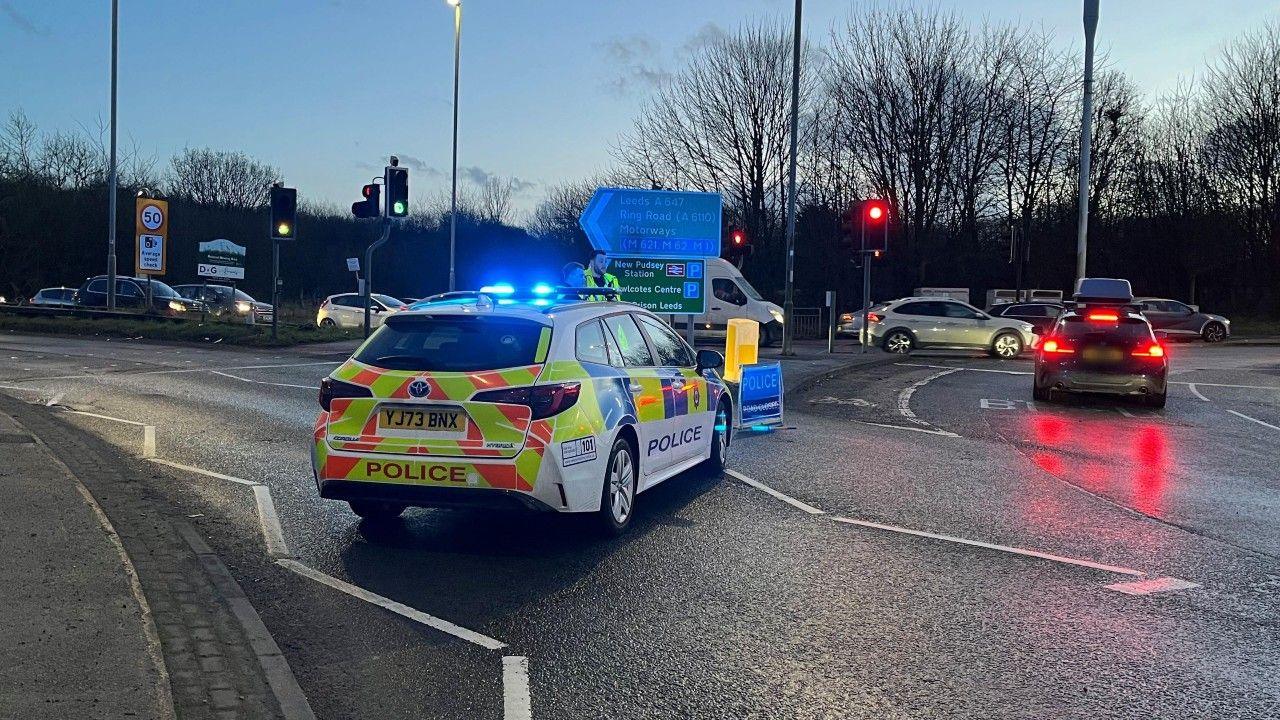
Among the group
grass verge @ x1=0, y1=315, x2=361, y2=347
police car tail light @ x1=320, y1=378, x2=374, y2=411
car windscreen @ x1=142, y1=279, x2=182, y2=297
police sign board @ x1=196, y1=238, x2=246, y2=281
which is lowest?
grass verge @ x1=0, y1=315, x2=361, y2=347

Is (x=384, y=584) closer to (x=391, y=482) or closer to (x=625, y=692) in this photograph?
(x=391, y=482)

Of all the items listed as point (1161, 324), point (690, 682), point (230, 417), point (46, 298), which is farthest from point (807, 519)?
point (46, 298)

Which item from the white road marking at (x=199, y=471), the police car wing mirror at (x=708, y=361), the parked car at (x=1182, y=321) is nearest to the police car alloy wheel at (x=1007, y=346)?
the parked car at (x=1182, y=321)

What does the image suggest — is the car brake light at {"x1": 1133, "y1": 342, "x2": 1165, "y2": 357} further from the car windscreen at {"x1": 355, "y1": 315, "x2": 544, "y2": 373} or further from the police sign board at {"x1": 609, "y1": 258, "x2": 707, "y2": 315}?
the car windscreen at {"x1": 355, "y1": 315, "x2": 544, "y2": 373}

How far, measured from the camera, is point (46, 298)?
4025 centimetres

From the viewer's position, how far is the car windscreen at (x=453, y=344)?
22.2 ft

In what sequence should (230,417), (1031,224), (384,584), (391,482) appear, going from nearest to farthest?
(384,584) < (391,482) < (230,417) < (1031,224)

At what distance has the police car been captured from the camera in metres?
6.55

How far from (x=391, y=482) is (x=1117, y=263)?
5421cm

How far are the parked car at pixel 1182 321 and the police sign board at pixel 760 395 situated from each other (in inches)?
1227

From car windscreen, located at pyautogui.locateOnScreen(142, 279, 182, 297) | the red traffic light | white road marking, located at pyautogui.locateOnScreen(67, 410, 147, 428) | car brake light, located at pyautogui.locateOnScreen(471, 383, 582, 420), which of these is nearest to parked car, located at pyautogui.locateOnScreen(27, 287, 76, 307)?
car windscreen, located at pyautogui.locateOnScreen(142, 279, 182, 297)

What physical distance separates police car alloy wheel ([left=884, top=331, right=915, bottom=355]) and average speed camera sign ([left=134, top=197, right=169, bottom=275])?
20.1 meters

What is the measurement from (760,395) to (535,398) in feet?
22.7

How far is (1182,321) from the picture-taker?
40.4m
